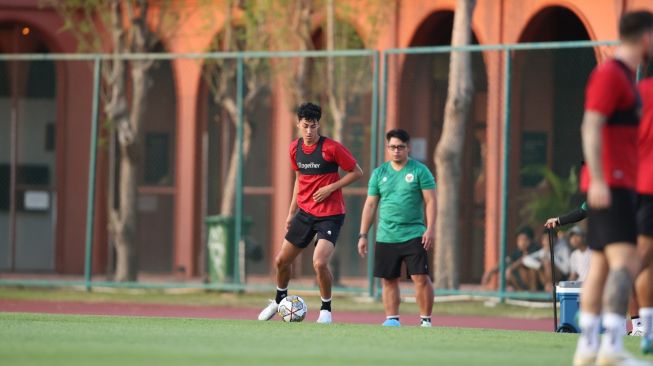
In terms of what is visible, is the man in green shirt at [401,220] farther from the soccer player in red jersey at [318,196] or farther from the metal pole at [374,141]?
the metal pole at [374,141]

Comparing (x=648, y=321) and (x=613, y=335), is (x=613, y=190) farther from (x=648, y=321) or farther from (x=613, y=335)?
(x=648, y=321)

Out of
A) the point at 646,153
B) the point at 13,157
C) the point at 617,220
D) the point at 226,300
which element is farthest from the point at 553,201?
the point at 617,220

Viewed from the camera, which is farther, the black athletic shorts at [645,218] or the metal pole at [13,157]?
the metal pole at [13,157]

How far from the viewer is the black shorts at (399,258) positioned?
14.8m

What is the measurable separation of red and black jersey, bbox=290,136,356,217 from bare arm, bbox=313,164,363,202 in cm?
6

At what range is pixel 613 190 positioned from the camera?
30.5 ft

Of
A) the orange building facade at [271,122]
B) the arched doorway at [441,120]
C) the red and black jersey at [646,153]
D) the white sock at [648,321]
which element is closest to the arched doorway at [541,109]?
the orange building facade at [271,122]

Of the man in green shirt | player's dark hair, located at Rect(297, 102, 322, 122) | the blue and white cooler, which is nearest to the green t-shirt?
the man in green shirt

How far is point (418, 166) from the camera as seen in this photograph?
14.8 metres

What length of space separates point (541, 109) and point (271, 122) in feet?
15.8

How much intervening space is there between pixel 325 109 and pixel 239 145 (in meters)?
2.23

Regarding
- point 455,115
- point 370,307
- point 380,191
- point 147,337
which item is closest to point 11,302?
point 370,307

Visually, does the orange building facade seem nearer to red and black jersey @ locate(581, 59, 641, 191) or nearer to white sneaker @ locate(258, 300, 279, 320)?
white sneaker @ locate(258, 300, 279, 320)

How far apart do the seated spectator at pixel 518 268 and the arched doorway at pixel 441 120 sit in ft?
4.98
